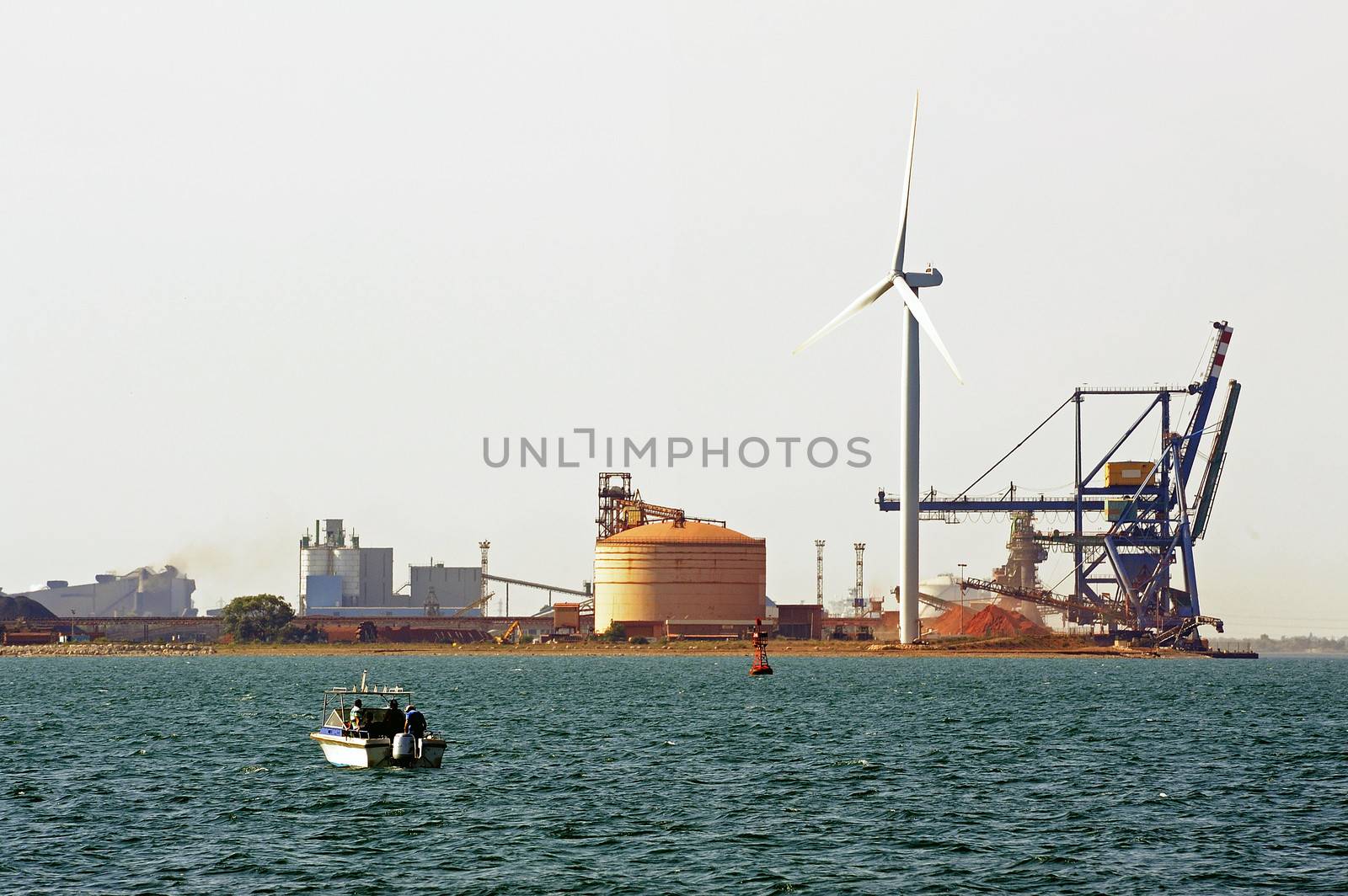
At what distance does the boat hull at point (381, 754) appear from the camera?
68.8 metres

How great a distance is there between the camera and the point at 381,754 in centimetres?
6894

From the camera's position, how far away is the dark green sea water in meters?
46.4

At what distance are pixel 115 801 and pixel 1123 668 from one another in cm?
14535

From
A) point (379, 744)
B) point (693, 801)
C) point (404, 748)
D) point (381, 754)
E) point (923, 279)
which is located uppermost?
point (923, 279)

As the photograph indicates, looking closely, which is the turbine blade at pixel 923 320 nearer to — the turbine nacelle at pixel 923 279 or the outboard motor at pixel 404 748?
the turbine nacelle at pixel 923 279

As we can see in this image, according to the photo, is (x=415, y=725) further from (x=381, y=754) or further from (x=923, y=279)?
(x=923, y=279)

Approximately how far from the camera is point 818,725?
309 feet

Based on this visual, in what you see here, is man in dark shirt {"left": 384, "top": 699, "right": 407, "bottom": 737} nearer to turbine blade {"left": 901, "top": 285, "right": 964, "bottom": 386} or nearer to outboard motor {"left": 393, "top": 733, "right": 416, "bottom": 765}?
outboard motor {"left": 393, "top": 733, "right": 416, "bottom": 765}

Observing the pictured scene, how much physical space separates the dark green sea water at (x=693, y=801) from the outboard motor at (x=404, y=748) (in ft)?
2.24

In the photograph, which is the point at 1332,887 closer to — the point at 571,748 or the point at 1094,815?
the point at 1094,815

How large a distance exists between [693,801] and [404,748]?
13.8m

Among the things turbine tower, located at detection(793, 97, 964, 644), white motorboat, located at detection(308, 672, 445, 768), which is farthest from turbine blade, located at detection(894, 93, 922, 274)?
white motorboat, located at detection(308, 672, 445, 768)

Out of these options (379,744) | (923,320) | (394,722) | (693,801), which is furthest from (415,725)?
(923,320)

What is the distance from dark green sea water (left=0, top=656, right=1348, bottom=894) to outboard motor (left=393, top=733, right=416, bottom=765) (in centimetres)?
68
